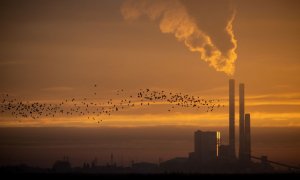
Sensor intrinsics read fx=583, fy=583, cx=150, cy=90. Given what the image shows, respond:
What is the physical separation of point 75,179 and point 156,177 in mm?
10106

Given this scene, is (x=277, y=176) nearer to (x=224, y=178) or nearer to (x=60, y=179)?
(x=224, y=178)

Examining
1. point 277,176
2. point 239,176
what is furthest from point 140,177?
point 277,176

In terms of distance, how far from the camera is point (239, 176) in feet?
248

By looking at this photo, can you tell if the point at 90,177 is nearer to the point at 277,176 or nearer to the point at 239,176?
the point at 239,176

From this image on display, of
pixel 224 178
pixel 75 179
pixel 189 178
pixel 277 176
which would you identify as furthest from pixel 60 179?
pixel 277 176

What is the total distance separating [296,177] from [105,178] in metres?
24.2

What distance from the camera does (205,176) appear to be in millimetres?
75000

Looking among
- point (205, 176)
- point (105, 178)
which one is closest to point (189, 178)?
point (205, 176)

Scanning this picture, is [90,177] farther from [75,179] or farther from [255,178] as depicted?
[255,178]

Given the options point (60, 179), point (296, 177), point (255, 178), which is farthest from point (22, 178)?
point (296, 177)

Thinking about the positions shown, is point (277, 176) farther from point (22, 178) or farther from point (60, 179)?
point (22, 178)

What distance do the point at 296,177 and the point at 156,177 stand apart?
1766cm

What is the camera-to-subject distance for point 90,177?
7556cm

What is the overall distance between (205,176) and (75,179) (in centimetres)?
1658
